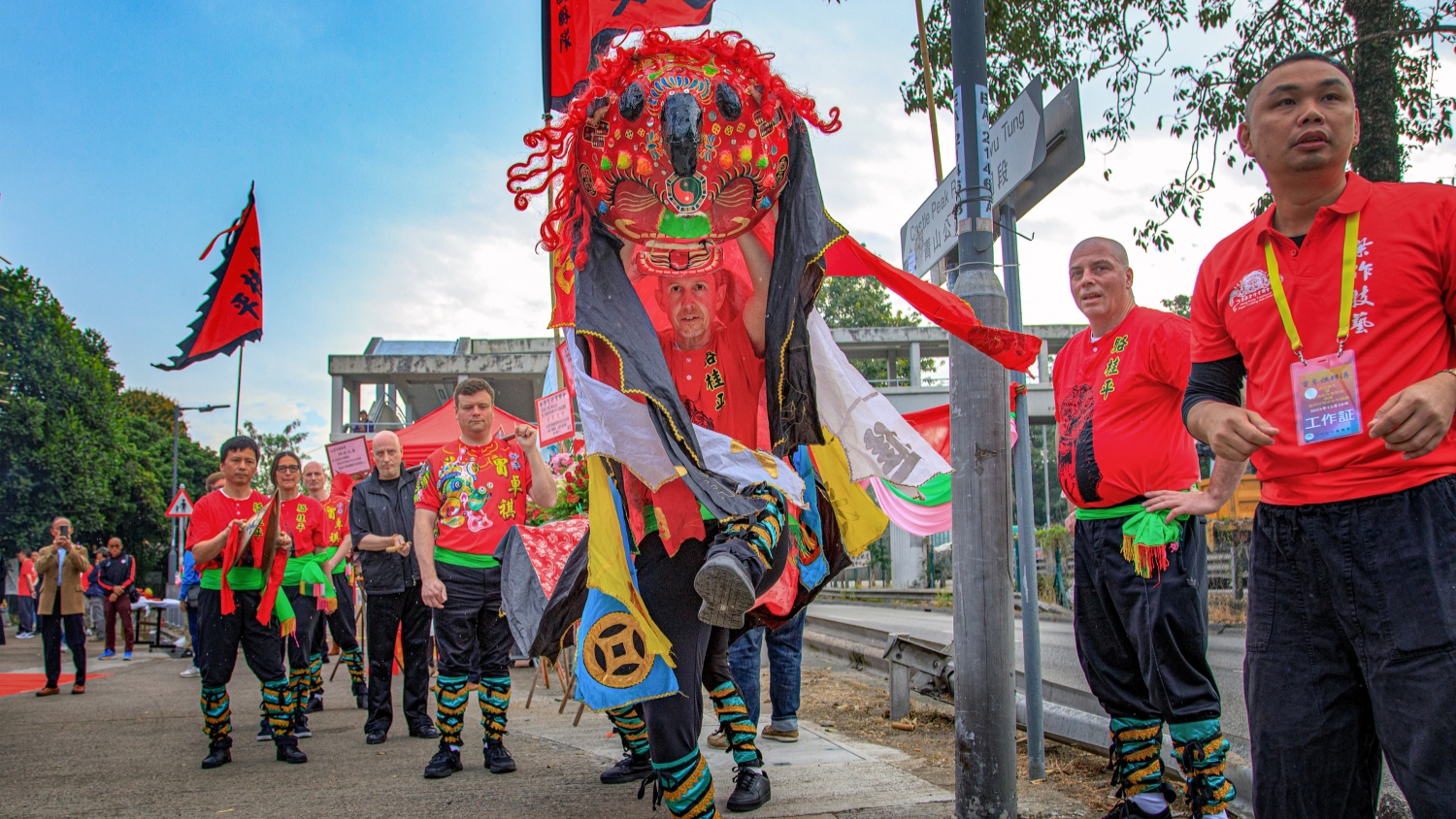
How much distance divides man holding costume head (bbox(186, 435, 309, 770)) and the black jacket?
0.58m

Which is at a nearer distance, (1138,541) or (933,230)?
(1138,541)

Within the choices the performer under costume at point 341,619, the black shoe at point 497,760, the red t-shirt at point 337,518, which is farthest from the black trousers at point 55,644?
the black shoe at point 497,760

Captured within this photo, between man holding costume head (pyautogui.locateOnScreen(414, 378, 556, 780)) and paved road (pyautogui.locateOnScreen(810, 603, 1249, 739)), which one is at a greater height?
man holding costume head (pyautogui.locateOnScreen(414, 378, 556, 780))

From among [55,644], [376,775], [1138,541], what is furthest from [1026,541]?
[55,644]

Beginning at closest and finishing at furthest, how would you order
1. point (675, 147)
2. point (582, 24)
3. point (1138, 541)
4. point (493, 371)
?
point (675, 147), point (1138, 541), point (582, 24), point (493, 371)

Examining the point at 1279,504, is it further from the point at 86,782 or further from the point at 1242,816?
the point at 86,782

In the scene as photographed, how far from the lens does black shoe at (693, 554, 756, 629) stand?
8.91ft

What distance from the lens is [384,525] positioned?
22.3 feet

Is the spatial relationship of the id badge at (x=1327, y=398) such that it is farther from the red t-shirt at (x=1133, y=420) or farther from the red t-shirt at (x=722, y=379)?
the red t-shirt at (x=722, y=379)

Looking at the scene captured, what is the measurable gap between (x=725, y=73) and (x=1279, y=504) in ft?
6.96

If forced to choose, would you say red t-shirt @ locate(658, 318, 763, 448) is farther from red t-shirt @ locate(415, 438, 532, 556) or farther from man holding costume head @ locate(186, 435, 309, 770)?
man holding costume head @ locate(186, 435, 309, 770)

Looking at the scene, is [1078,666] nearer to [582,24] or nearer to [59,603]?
[582,24]

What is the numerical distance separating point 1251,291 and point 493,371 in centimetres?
3075

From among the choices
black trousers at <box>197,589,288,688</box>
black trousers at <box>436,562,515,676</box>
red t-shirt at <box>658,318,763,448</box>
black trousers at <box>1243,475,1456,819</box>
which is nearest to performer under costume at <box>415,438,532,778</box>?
black trousers at <box>436,562,515,676</box>
